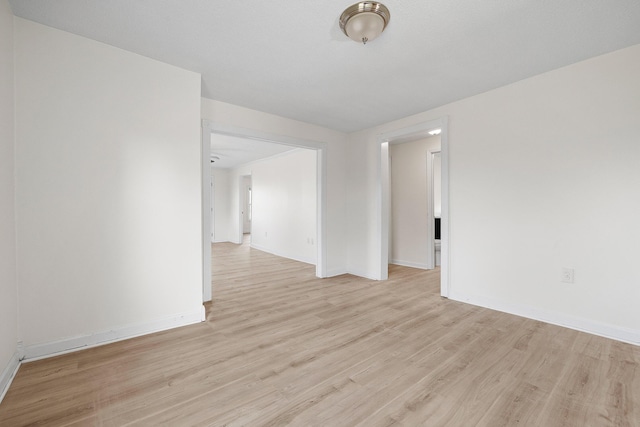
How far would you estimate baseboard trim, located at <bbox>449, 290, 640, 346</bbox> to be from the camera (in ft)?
7.19

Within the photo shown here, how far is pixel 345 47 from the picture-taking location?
2145 mm

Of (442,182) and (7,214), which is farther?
(442,182)

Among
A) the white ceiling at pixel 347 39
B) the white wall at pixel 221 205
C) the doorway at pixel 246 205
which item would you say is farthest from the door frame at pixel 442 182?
the doorway at pixel 246 205

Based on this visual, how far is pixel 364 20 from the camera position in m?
1.75

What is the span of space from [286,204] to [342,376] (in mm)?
4858

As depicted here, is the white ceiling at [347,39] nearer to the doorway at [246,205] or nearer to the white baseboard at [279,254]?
the white baseboard at [279,254]

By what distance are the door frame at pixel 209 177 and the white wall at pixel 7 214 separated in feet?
4.76

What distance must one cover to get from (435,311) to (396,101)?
2.47 metres

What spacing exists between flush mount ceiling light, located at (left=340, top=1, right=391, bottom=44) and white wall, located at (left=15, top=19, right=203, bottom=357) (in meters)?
1.59

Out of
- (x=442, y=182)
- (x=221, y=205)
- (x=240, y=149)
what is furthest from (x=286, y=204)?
(x=442, y=182)

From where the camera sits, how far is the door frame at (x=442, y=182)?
10.9 feet

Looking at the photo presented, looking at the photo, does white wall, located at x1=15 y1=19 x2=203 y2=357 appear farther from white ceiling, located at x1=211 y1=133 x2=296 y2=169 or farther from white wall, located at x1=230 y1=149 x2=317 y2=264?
white wall, located at x1=230 y1=149 x2=317 y2=264

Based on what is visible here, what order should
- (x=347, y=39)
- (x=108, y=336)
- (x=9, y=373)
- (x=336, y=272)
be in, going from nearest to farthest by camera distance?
1. (x=9, y=373)
2. (x=347, y=39)
3. (x=108, y=336)
4. (x=336, y=272)

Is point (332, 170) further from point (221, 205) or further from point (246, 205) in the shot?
point (246, 205)
